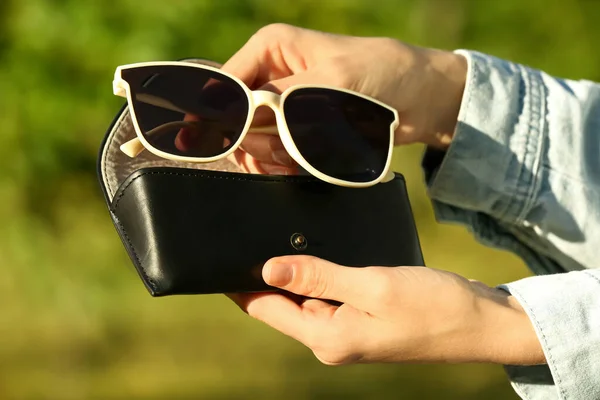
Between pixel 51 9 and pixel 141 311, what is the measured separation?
3.53 feet

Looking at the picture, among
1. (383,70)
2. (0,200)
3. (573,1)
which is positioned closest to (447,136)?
(383,70)

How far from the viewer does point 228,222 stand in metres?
1.09

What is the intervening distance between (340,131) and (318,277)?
291 millimetres

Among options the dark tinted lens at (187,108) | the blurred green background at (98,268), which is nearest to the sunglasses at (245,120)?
the dark tinted lens at (187,108)

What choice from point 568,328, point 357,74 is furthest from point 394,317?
point 357,74

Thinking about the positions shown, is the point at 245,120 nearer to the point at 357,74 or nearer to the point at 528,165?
the point at 357,74

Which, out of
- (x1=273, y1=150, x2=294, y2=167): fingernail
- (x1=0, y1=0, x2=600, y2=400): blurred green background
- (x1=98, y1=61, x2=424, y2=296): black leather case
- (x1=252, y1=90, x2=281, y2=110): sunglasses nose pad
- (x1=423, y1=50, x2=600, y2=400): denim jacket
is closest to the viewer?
(x1=98, y1=61, x2=424, y2=296): black leather case

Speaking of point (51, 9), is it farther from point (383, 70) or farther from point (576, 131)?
point (576, 131)

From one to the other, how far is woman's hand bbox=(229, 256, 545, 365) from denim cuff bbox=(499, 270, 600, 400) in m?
0.02

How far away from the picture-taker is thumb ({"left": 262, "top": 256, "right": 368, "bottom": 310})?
3.49 feet

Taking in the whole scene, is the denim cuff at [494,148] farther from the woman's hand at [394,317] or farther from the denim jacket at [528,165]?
the woman's hand at [394,317]

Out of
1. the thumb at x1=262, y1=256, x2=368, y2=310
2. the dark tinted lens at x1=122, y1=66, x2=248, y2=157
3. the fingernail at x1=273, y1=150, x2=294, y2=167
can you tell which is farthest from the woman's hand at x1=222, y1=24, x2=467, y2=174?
the thumb at x1=262, y1=256, x2=368, y2=310

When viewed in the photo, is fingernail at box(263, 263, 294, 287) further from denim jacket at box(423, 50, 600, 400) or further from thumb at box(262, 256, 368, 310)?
denim jacket at box(423, 50, 600, 400)

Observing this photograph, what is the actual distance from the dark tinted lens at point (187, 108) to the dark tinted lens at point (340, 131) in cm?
9
